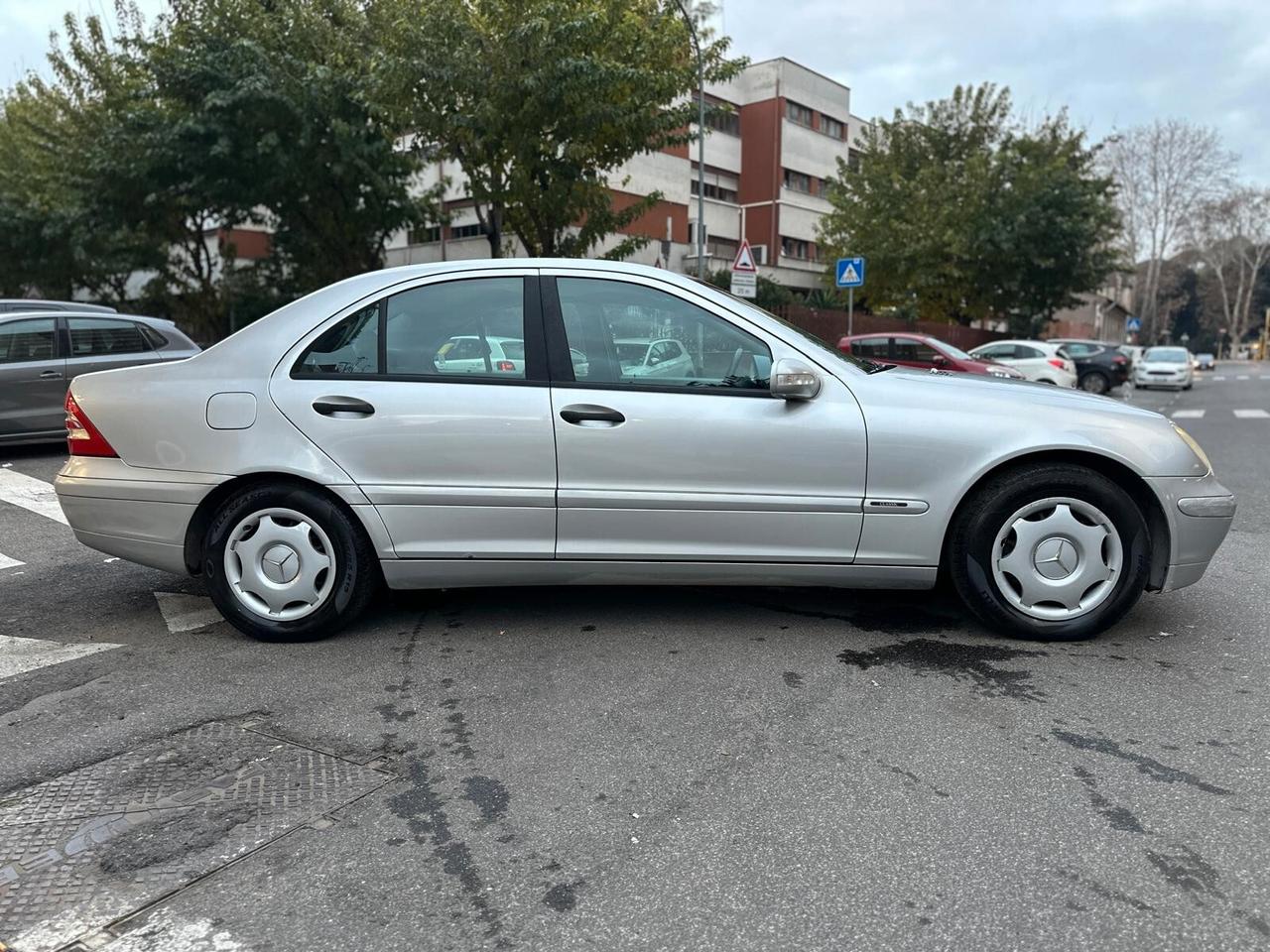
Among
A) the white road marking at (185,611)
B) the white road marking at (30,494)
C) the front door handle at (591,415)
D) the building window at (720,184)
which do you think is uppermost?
the building window at (720,184)

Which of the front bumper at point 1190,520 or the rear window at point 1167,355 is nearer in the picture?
the front bumper at point 1190,520

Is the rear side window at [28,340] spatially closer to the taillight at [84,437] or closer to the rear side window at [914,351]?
the taillight at [84,437]

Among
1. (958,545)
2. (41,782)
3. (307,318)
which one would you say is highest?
(307,318)

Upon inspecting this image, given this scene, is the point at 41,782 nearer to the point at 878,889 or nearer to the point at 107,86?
the point at 878,889

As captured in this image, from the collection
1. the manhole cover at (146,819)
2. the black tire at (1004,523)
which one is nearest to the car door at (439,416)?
the manhole cover at (146,819)

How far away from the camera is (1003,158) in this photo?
2820 cm

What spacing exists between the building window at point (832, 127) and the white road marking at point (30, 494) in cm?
4248

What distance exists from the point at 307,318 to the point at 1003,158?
93.4ft

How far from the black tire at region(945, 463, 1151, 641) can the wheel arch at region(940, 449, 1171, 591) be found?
2 centimetres

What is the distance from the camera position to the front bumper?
3.83 m

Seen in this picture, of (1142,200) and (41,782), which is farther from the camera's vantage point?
(1142,200)

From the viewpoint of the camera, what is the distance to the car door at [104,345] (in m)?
9.41

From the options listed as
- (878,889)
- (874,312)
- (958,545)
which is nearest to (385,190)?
(958,545)

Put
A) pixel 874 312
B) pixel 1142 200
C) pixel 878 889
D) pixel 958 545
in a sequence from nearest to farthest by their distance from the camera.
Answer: pixel 878 889 < pixel 958 545 < pixel 874 312 < pixel 1142 200
